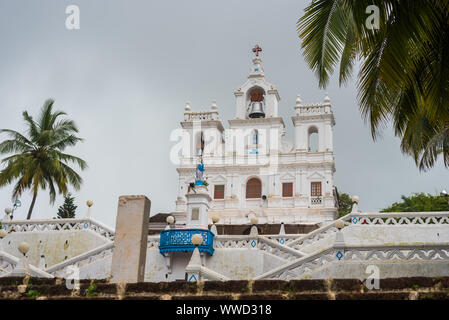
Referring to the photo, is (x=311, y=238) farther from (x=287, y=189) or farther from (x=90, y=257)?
(x=287, y=189)

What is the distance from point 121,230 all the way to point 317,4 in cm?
735

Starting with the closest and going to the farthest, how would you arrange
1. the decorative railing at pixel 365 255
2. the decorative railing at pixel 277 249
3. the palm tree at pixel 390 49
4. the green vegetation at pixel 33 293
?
the palm tree at pixel 390 49, the green vegetation at pixel 33 293, the decorative railing at pixel 365 255, the decorative railing at pixel 277 249

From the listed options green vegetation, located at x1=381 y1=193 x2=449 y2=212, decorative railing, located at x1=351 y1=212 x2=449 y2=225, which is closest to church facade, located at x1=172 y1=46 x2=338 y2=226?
green vegetation, located at x1=381 y1=193 x2=449 y2=212

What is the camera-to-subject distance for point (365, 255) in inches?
668

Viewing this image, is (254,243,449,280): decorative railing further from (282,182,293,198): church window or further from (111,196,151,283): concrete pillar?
(282,182,293,198): church window

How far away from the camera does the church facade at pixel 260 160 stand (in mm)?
39938

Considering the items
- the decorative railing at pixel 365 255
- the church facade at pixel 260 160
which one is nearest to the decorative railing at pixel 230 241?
the decorative railing at pixel 365 255

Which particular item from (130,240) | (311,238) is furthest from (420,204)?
(130,240)

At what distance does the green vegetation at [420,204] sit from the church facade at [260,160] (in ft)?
24.8

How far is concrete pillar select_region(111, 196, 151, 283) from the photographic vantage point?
13.8 metres

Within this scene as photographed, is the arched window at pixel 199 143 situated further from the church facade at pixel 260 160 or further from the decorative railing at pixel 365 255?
the decorative railing at pixel 365 255

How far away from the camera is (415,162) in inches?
614

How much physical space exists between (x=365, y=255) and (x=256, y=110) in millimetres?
28080
